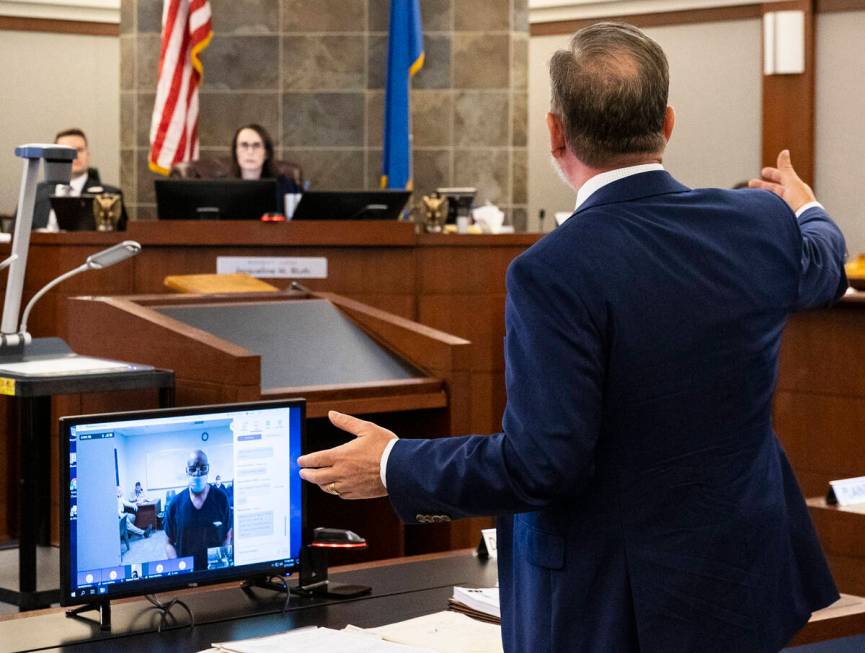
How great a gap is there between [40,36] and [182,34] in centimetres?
275

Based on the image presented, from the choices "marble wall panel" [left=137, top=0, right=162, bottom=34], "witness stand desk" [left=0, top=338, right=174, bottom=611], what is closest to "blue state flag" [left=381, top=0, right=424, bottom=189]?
"marble wall panel" [left=137, top=0, right=162, bottom=34]

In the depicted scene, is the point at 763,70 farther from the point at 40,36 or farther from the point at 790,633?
the point at 790,633

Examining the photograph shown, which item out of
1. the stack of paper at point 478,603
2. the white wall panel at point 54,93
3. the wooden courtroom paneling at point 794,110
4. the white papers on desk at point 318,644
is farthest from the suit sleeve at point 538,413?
the white wall panel at point 54,93

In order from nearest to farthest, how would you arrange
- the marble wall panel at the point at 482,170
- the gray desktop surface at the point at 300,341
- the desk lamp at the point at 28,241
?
the desk lamp at the point at 28,241 → the gray desktop surface at the point at 300,341 → the marble wall panel at the point at 482,170

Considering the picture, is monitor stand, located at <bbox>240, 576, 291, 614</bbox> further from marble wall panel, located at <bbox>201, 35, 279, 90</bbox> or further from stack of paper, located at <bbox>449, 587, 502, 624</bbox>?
marble wall panel, located at <bbox>201, 35, 279, 90</bbox>

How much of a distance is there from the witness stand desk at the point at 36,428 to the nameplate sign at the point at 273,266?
2.74m

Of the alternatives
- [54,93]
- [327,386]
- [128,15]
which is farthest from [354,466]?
[54,93]

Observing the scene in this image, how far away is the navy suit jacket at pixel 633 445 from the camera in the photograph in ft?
4.65

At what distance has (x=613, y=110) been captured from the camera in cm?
147

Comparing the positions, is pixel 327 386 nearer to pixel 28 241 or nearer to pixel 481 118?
pixel 28 241

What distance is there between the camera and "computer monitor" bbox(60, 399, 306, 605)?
2053mm

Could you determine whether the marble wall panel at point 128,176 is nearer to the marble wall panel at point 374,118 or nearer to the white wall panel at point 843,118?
the marble wall panel at point 374,118

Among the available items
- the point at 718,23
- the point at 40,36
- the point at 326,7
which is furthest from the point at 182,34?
the point at 718,23

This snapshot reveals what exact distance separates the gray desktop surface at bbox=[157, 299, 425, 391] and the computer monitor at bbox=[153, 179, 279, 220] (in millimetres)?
2355
